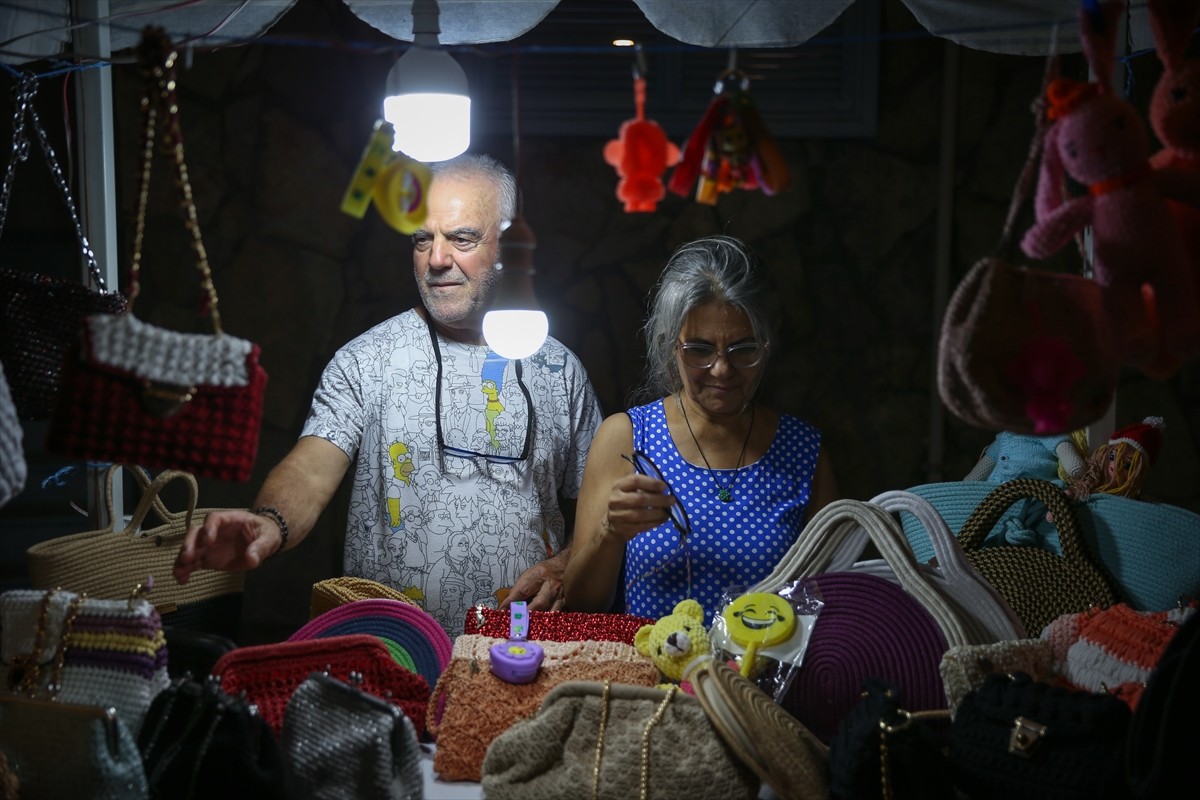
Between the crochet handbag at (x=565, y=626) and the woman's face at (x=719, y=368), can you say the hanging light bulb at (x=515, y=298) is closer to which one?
the crochet handbag at (x=565, y=626)

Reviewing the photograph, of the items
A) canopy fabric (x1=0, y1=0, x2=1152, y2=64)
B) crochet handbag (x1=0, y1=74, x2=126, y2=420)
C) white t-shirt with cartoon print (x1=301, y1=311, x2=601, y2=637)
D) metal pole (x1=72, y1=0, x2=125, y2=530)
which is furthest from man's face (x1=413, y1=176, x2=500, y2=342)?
crochet handbag (x1=0, y1=74, x2=126, y2=420)

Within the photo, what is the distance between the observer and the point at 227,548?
182 cm

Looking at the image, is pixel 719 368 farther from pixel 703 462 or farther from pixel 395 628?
pixel 395 628

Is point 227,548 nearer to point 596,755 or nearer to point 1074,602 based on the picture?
point 596,755

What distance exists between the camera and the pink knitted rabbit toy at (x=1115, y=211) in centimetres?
128

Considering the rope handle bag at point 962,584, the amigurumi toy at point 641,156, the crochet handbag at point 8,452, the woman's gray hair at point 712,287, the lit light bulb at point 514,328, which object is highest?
the amigurumi toy at point 641,156

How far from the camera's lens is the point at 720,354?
2.39 metres

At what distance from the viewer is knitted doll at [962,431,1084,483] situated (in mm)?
2332

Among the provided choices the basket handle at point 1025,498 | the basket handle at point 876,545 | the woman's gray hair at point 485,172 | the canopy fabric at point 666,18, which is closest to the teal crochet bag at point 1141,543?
the basket handle at point 1025,498

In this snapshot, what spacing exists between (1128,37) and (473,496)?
1.84 metres

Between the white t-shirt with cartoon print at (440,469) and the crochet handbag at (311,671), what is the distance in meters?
1.07

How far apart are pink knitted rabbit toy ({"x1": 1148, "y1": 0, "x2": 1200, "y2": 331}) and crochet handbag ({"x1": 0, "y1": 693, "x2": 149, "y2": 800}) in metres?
1.46

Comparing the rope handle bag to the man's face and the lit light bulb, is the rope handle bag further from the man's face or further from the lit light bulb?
A: the man's face

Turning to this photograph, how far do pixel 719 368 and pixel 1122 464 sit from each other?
0.83 metres
